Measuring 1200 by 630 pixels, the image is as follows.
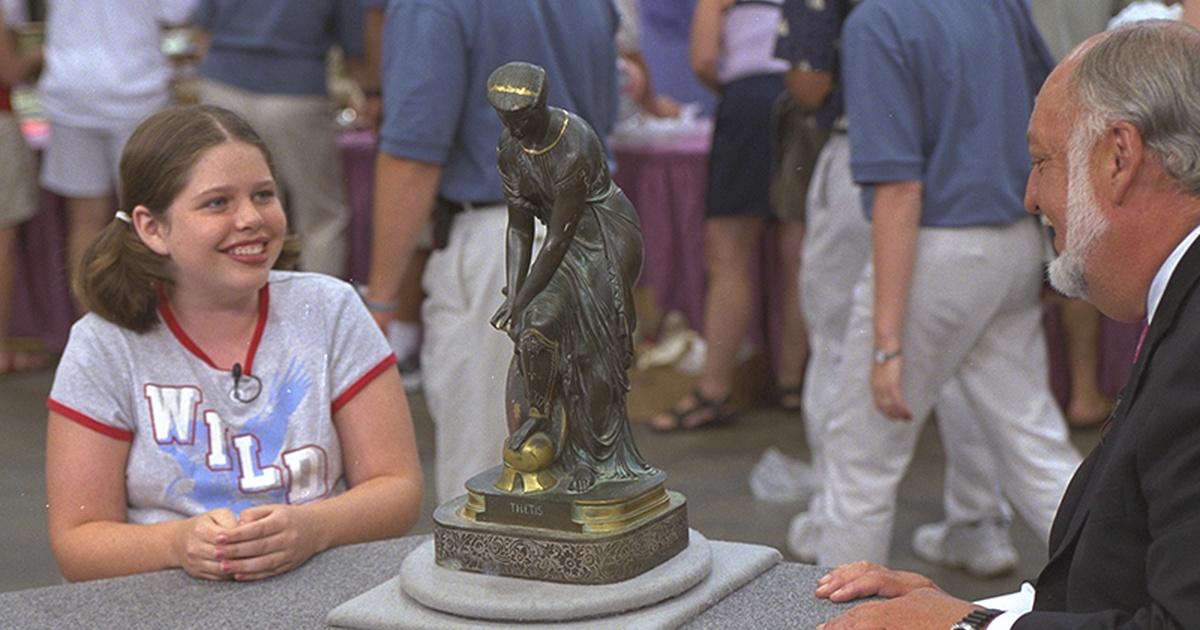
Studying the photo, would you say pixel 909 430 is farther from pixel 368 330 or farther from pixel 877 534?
pixel 368 330

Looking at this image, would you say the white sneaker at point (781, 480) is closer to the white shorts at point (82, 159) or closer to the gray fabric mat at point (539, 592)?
the white shorts at point (82, 159)

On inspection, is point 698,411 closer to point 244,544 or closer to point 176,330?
point 176,330

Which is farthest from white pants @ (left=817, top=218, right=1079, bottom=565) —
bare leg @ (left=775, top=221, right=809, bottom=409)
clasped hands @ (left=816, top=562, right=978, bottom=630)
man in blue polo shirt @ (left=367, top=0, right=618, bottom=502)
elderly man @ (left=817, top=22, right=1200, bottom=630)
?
bare leg @ (left=775, top=221, right=809, bottom=409)

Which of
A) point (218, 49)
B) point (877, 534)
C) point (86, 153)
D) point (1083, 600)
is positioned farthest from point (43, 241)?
point (1083, 600)

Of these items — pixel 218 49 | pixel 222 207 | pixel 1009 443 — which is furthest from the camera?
pixel 218 49

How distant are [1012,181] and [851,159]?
0.32 meters

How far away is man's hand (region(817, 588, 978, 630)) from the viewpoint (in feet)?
5.98

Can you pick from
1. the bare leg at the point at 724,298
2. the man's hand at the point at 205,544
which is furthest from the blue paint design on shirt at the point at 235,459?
the bare leg at the point at 724,298

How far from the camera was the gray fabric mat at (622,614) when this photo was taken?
1946mm

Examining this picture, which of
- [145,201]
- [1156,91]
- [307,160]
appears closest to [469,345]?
[145,201]

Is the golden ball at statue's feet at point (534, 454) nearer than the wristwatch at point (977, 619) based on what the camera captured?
No

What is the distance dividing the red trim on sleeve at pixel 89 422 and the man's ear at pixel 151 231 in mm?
249

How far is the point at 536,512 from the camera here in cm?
199

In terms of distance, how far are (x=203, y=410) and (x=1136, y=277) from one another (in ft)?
4.26
